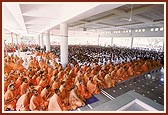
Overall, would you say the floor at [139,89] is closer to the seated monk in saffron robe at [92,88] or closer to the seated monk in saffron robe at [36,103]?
the seated monk in saffron robe at [92,88]

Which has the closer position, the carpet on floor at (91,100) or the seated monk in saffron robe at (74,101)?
the seated monk in saffron robe at (74,101)

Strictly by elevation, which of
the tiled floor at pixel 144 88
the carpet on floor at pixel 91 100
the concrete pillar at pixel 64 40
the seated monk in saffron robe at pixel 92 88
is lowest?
the carpet on floor at pixel 91 100

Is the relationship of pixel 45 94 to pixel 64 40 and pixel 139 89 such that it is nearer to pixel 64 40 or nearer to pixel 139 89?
pixel 139 89

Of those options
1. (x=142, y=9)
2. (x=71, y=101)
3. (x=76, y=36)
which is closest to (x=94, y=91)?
(x=71, y=101)

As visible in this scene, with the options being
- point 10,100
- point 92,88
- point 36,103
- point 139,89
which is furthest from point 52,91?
point 139,89

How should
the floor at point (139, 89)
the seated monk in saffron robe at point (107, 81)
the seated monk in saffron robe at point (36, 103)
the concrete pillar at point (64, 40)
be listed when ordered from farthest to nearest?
1. the concrete pillar at point (64, 40)
2. the seated monk in saffron robe at point (107, 81)
3. the floor at point (139, 89)
4. the seated monk in saffron robe at point (36, 103)

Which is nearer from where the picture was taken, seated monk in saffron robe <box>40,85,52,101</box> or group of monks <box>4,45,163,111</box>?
group of monks <box>4,45,163,111</box>

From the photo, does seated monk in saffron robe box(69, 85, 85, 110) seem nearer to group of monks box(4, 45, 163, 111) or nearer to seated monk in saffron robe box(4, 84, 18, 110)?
group of monks box(4, 45, 163, 111)

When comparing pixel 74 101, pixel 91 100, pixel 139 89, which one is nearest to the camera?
pixel 74 101

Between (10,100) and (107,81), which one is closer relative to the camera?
(10,100)

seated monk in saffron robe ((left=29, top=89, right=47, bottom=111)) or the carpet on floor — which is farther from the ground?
seated monk in saffron robe ((left=29, top=89, right=47, bottom=111))

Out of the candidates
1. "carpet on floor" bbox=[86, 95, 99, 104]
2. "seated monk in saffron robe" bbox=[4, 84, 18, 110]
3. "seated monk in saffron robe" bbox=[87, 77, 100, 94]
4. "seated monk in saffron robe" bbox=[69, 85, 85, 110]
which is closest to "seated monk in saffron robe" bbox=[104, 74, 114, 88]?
"seated monk in saffron robe" bbox=[87, 77, 100, 94]

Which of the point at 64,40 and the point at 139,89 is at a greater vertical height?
the point at 64,40

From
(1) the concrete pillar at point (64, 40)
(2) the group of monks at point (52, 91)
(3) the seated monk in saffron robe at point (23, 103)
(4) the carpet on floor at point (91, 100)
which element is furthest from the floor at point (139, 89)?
(1) the concrete pillar at point (64, 40)
